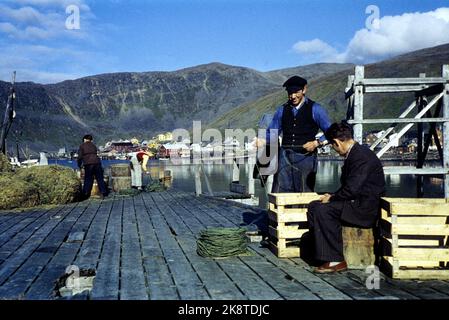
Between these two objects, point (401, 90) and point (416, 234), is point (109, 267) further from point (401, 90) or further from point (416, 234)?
point (401, 90)

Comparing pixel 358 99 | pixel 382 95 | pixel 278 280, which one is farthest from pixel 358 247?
pixel 382 95

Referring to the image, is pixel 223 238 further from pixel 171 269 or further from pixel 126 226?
pixel 126 226

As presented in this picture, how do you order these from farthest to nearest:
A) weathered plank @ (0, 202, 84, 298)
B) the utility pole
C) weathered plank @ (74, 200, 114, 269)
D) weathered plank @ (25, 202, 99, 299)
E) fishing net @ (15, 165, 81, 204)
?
the utility pole → fishing net @ (15, 165, 81, 204) → weathered plank @ (74, 200, 114, 269) → weathered plank @ (0, 202, 84, 298) → weathered plank @ (25, 202, 99, 299)

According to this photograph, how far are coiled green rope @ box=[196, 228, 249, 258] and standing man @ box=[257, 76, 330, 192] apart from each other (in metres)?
1.32

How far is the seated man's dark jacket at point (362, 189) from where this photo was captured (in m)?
5.95

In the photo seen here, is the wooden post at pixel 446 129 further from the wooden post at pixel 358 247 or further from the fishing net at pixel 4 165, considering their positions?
the fishing net at pixel 4 165

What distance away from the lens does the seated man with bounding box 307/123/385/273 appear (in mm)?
5949

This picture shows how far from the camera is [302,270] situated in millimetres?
6020

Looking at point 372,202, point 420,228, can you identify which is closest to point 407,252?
point 420,228

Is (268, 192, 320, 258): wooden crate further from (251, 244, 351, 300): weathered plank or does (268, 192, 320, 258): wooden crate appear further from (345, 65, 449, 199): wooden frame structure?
(345, 65, 449, 199): wooden frame structure

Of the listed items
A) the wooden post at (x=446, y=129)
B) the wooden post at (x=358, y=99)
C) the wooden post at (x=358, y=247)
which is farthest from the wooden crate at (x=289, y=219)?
the wooden post at (x=446, y=129)

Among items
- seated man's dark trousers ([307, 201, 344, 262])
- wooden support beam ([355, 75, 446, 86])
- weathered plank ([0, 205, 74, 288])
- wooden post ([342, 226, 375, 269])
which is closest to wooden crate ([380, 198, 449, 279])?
wooden post ([342, 226, 375, 269])
